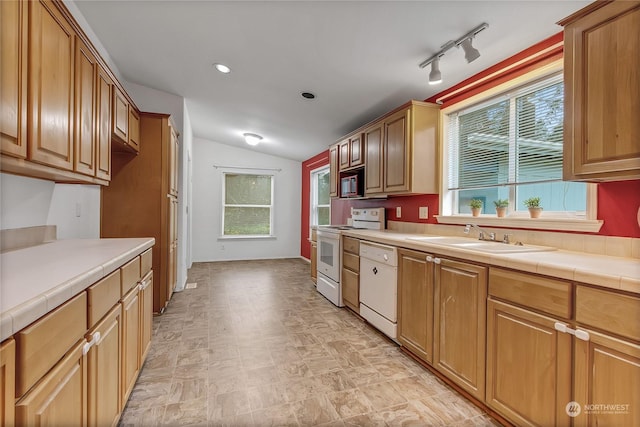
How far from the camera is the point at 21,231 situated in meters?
1.74

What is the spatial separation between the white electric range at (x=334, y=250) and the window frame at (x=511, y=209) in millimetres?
955

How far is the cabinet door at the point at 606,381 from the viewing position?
42.3 inches

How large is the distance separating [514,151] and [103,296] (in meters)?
2.84

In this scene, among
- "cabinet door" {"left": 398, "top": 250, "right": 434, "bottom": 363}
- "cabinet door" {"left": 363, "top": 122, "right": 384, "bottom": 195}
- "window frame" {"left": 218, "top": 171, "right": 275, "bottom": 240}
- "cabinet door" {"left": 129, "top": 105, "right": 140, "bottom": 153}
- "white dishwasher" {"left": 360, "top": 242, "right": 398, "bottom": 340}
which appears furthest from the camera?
"window frame" {"left": 218, "top": 171, "right": 275, "bottom": 240}

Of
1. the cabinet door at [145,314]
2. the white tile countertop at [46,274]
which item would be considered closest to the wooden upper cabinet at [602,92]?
the white tile countertop at [46,274]

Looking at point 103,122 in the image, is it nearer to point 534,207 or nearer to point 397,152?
point 397,152

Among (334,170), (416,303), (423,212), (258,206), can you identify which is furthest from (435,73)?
(258,206)

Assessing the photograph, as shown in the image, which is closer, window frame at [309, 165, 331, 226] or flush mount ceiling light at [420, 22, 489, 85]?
flush mount ceiling light at [420, 22, 489, 85]

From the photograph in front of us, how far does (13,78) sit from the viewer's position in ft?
A: 3.79

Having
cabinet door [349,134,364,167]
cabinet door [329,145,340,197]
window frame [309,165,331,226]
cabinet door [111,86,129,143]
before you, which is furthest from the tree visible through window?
cabinet door [111,86,129,143]

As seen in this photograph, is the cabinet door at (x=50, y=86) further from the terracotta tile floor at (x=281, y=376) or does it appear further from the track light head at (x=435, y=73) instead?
the track light head at (x=435, y=73)

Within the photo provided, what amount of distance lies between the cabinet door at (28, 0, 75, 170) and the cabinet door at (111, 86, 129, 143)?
0.74 metres

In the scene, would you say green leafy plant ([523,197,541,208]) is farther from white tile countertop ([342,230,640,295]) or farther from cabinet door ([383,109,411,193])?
cabinet door ([383,109,411,193])

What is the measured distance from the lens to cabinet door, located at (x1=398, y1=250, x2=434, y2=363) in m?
2.09
